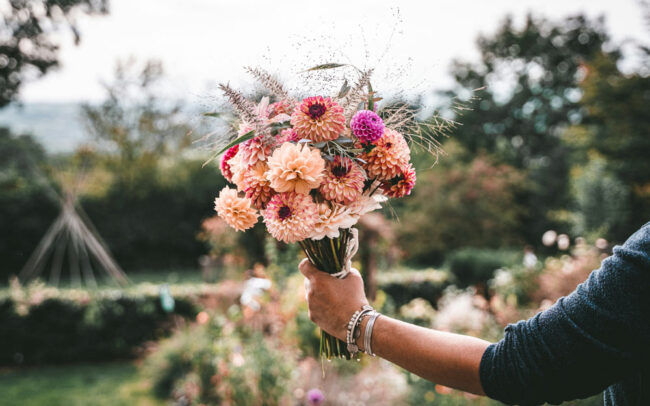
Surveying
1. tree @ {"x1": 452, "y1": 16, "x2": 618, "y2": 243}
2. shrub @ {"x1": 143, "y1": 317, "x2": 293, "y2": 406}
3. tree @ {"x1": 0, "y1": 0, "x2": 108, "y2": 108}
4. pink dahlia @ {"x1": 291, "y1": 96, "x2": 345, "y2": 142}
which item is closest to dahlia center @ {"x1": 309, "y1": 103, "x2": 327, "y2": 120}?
pink dahlia @ {"x1": 291, "y1": 96, "x2": 345, "y2": 142}

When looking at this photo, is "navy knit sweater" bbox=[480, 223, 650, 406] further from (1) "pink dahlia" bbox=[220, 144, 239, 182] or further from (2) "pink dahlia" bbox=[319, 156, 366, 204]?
(1) "pink dahlia" bbox=[220, 144, 239, 182]

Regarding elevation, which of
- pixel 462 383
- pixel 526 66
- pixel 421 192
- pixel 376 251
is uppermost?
pixel 526 66

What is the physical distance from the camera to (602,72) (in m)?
12.9

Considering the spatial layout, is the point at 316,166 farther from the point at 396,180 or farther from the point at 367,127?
the point at 396,180

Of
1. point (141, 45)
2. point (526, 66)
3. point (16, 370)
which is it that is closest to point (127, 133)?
point (141, 45)

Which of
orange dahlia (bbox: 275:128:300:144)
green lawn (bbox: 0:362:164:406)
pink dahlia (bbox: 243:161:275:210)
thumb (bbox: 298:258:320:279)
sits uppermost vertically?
orange dahlia (bbox: 275:128:300:144)

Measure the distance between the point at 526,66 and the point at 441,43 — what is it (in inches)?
1036

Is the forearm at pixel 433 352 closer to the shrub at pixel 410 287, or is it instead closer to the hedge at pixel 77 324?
the hedge at pixel 77 324

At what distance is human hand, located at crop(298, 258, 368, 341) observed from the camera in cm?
120

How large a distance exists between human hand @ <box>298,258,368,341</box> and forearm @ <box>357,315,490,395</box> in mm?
104

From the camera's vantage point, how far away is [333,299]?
4.03 feet

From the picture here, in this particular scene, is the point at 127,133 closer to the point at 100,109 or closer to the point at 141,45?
the point at 100,109

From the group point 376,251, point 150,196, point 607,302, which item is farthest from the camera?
point 150,196

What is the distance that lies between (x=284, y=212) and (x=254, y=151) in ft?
0.70
